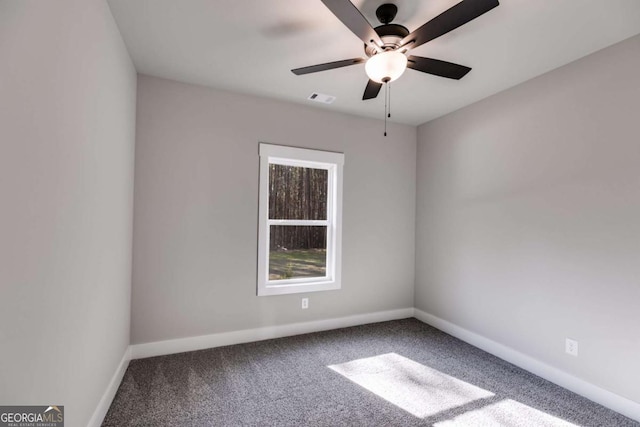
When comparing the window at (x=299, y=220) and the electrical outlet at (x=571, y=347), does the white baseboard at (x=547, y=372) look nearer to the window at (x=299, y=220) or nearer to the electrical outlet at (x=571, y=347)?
the electrical outlet at (x=571, y=347)

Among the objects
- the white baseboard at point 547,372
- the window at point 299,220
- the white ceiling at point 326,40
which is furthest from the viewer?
the window at point 299,220

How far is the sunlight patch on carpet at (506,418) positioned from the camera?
203cm

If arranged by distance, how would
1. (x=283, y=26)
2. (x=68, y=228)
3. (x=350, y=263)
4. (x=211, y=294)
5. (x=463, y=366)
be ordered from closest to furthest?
(x=68, y=228) < (x=283, y=26) < (x=463, y=366) < (x=211, y=294) < (x=350, y=263)

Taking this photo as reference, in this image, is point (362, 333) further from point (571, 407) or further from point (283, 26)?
point (283, 26)

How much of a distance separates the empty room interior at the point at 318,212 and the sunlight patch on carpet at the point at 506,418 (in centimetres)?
2

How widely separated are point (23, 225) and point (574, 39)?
331cm

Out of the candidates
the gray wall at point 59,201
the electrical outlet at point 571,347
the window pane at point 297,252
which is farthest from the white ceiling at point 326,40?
the electrical outlet at point 571,347

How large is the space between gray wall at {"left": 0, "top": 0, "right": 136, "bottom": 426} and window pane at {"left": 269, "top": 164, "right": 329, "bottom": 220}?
158 cm

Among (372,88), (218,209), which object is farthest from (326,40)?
(218,209)

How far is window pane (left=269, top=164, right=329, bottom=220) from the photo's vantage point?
3.50 m

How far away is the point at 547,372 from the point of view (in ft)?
8.59

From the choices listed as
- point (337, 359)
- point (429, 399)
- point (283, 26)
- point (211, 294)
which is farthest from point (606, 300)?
point (211, 294)

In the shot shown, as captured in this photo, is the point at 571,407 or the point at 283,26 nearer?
the point at 283,26

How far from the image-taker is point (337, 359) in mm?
2902
